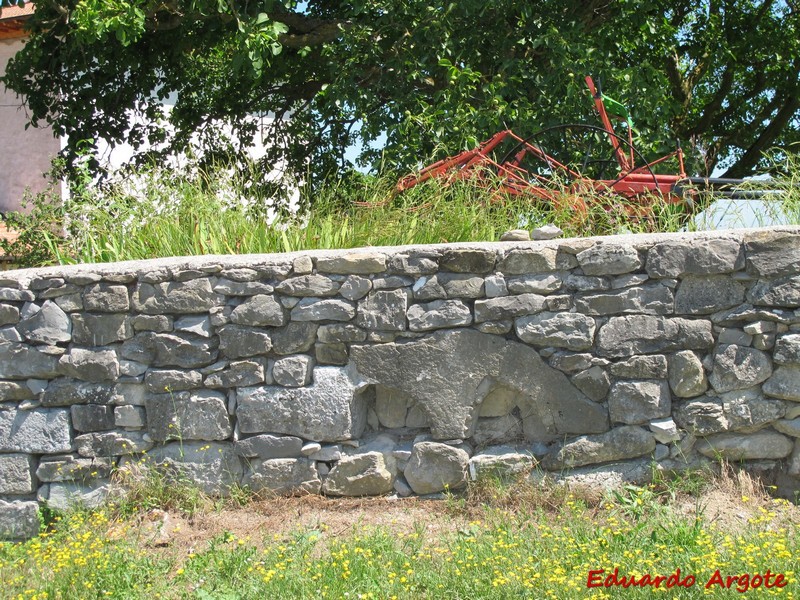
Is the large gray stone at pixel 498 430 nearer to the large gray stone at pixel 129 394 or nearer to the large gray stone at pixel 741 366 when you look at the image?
the large gray stone at pixel 741 366

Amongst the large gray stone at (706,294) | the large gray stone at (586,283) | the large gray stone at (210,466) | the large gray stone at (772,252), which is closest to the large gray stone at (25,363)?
the large gray stone at (210,466)

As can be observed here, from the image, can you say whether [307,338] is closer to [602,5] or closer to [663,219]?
[663,219]

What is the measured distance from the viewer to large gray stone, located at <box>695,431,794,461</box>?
149 inches

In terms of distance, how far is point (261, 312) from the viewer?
3998 millimetres

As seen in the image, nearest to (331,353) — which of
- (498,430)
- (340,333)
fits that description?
(340,333)

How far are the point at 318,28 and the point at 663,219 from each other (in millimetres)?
4052

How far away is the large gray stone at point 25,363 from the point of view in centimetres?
421

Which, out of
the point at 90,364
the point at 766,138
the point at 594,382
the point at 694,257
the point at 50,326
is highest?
the point at 766,138

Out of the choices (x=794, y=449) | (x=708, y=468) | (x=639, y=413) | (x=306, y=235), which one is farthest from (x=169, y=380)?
(x=794, y=449)

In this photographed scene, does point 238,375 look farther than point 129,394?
No

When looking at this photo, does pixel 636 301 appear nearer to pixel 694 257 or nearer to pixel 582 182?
pixel 694 257

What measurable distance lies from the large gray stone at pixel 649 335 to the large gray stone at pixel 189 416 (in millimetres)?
1884

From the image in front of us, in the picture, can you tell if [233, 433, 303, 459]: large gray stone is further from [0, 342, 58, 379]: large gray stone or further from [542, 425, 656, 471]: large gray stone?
[542, 425, 656, 471]: large gray stone

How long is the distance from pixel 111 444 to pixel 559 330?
7.66ft
